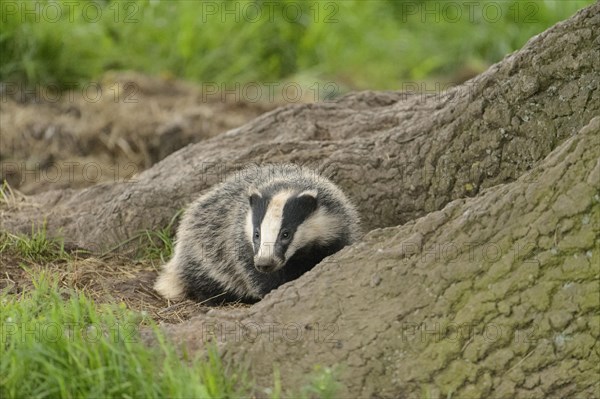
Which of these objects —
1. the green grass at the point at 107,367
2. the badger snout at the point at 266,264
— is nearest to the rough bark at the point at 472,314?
the green grass at the point at 107,367

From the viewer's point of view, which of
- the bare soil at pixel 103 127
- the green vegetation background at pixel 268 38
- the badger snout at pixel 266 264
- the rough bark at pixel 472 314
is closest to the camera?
the rough bark at pixel 472 314

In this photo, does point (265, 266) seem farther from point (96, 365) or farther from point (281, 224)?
point (96, 365)

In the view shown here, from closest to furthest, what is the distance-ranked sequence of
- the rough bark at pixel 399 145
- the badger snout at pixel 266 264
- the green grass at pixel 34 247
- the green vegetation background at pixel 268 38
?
the badger snout at pixel 266 264
the rough bark at pixel 399 145
the green grass at pixel 34 247
the green vegetation background at pixel 268 38

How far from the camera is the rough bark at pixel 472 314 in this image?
3436 millimetres

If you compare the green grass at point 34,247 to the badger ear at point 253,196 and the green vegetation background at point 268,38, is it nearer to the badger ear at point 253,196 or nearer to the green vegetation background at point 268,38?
the badger ear at point 253,196

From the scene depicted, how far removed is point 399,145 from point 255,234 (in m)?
1.04

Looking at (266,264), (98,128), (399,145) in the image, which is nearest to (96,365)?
(266,264)

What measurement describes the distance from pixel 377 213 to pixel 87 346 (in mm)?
2222

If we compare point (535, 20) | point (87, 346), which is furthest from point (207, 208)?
point (535, 20)

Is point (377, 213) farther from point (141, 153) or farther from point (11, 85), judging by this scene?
point (11, 85)

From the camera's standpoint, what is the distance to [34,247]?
5.43 m

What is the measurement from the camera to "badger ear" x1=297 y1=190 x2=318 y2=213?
4711mm

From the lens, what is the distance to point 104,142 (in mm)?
8211

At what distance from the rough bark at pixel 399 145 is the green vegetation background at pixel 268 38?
127 inches
